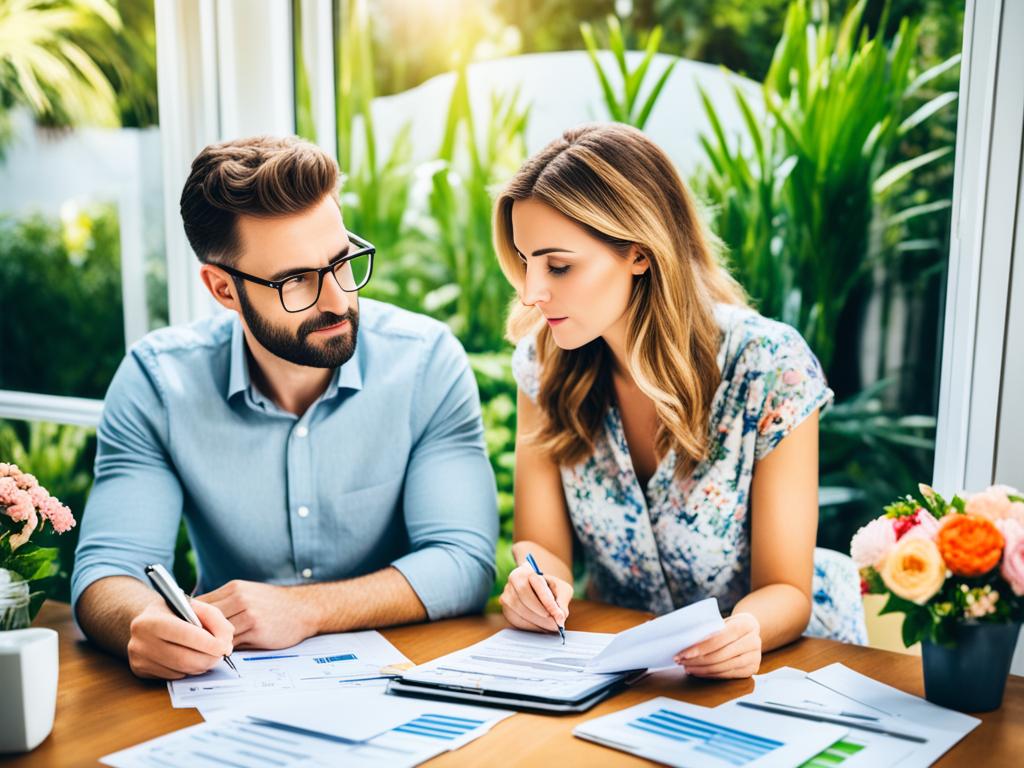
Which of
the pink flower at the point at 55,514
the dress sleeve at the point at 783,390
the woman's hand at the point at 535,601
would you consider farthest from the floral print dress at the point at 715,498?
the pink flower at the point at 55,514

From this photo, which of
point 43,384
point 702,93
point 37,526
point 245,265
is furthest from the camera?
point 43,384

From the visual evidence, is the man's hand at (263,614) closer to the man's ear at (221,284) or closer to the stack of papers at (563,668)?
the stack of papers at (563,668)

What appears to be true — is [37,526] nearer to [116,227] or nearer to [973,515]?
[973,515]

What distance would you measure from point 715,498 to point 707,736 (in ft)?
1.98

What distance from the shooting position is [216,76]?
7.93 feet

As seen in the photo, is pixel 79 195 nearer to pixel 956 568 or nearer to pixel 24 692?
pixel 24 692

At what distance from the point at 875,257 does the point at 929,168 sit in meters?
0.21

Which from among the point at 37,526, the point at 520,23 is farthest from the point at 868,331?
the point at 37,526

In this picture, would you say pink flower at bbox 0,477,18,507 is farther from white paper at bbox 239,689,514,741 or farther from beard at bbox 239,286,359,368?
beard at bbox 239,286,359,368

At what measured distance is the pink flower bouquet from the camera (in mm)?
1138

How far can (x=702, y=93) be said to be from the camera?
2238 mm

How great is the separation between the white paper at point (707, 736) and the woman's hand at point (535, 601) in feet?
0.91

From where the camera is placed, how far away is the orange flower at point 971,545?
1.13 metres

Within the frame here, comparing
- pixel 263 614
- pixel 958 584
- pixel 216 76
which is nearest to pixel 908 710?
pixel 958 584
